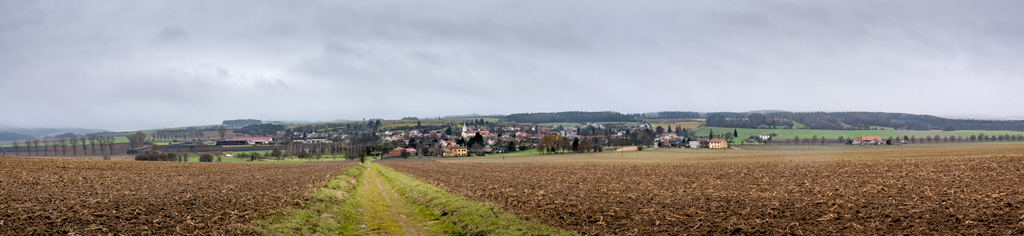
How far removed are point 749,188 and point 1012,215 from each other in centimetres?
972

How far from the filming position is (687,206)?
16.3 meters

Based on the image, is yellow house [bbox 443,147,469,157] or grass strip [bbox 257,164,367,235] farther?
yellow house [bbox 443,147,469,157]

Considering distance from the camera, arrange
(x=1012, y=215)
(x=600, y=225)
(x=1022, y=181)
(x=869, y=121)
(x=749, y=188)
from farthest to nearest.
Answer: (x=869, y=121), (x=749, y=188), (x=1022, y=181), (x=600, y=225), (x=1012, y=215)

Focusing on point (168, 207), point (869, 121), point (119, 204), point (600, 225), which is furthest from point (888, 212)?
point (869, 121)

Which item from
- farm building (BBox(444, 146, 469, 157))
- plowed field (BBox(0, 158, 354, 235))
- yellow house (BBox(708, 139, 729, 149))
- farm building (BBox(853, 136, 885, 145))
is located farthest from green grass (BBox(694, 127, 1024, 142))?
plowed field (BBox(0, 158, 354, 235))

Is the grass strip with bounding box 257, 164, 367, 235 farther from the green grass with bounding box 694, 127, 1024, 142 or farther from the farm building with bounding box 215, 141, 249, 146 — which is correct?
the farm building with bounding box 215, 141, 249, 146

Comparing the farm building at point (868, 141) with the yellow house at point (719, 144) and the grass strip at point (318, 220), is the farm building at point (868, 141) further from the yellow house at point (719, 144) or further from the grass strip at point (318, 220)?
the grass strip at point (318, 220)

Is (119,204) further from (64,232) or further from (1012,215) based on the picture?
(1012,215)

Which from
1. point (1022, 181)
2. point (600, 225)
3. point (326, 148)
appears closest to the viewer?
point (600, 225)

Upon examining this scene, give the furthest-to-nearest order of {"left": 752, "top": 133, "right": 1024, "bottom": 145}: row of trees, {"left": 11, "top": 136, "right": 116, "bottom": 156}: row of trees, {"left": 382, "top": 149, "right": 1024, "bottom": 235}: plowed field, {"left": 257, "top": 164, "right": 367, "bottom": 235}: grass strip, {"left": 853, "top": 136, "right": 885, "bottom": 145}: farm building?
{"left": 752, "top": 133, "right": 1024, "bottom": 145}: row of trees
{"left": 853, "top": 136, "right": 885, "bottom": 145}: farm building
{"left": 11, "top": 136, "right": 116, "bottom": 156}: row of trees
{"left": 257, "top": 164, "right": 367, "bottom": 235}: grass strip
{"left": 382, "top": 149, "right": 1024, "bottom": 235}: plowed field

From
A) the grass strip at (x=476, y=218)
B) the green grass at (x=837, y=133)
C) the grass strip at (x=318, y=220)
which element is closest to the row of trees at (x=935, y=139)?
the green grass at (x=837, y=133)

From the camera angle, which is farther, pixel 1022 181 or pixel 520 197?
pixel 520 197

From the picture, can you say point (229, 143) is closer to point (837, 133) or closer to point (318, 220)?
point (318, 220)

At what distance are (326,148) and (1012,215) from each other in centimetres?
14713
